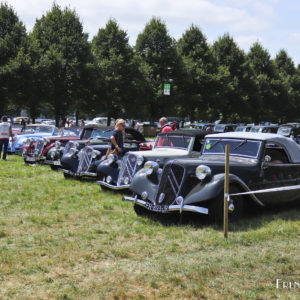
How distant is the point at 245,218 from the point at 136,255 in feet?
9.37

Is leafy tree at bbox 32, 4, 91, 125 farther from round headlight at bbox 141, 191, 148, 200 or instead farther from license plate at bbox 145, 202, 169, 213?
license plate at bbox 145, 202, 169, 213

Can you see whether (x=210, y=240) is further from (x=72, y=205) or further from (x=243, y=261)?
(x=72, y=205)

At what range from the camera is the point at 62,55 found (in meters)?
31.9

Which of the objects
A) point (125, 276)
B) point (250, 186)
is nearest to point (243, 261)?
point (125, 276)

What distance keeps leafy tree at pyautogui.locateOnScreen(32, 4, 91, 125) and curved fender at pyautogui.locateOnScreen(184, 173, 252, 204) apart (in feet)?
87.7

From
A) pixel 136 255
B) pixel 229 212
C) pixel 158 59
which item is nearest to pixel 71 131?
pixel 229 212

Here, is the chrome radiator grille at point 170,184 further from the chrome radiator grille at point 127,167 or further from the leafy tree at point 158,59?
the leafy tree at point 158,59

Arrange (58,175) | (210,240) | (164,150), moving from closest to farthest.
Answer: (210,240)
(164,150)
(58,175)

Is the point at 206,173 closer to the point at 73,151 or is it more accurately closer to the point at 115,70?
the point at 73,151

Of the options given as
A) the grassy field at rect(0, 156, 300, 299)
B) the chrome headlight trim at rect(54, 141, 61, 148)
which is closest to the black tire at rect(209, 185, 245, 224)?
the grassy field at rect(0, 156, 300, 299)

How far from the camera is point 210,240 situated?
19.2 feet

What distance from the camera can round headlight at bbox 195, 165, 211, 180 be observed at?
6812 mm

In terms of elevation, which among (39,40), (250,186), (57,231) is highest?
(39,40)

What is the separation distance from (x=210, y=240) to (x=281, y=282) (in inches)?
64.1
